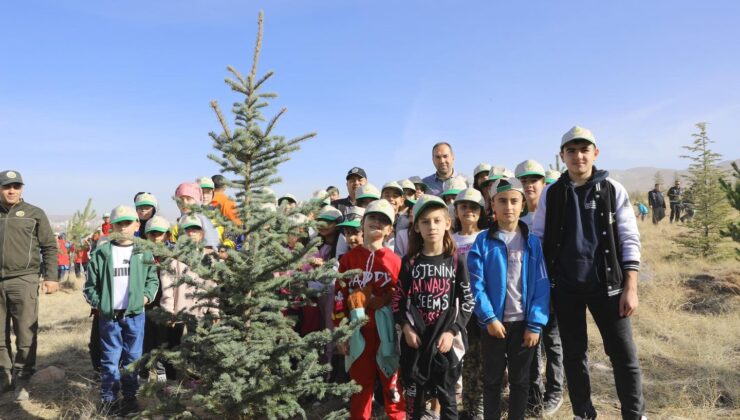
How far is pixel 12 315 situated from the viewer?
5664 mm

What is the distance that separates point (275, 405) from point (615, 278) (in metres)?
2.72

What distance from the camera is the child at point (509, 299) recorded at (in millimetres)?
3521

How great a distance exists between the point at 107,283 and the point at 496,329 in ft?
13.1

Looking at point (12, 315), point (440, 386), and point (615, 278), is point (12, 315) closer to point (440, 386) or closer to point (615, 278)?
point (440, 386)

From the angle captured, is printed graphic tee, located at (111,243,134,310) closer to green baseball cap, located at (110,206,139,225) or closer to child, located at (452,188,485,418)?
green baseball cap, located at (110,206,139,225)

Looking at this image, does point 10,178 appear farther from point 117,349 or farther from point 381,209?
point 381,209

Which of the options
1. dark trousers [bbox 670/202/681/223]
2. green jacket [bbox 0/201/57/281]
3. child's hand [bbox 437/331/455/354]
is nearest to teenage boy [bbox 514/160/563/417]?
child's hand [bbox 437/331/455/354]

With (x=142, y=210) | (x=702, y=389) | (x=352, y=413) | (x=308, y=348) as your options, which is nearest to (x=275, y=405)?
(x=308, y=348)

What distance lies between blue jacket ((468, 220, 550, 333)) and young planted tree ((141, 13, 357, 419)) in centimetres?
119

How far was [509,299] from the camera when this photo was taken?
11.9 ft

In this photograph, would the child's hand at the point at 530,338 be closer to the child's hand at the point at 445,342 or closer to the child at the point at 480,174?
→ the child's hand at the point at 445,342

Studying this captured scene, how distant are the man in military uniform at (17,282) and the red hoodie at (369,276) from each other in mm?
4058

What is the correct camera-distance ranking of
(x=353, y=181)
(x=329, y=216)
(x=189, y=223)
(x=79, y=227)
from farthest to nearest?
(x=79, y=227)
(x=353, y=181)
(x=189, y=223)
(x=329, y=216)

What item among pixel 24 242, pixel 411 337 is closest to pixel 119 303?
pixel 24 242
